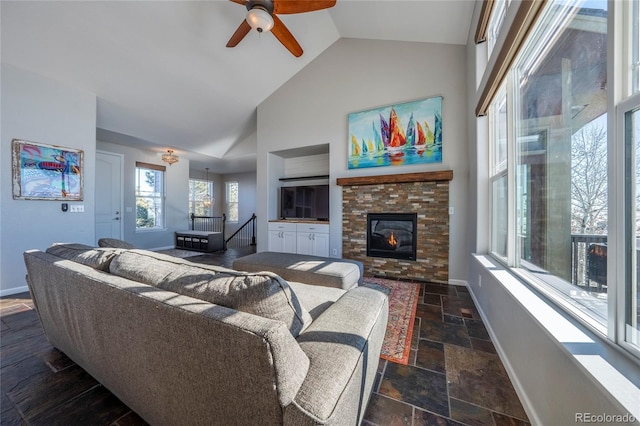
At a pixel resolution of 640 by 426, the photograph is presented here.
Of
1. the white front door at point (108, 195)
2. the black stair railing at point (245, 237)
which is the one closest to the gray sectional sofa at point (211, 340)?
the white front door at point (108, 195)

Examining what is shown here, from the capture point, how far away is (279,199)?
207 inches

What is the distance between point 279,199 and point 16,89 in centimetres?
391

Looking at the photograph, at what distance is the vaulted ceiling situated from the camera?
2.79 meters

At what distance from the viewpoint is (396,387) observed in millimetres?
1448

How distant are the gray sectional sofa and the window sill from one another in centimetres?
73

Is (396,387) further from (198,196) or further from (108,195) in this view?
(198,196)

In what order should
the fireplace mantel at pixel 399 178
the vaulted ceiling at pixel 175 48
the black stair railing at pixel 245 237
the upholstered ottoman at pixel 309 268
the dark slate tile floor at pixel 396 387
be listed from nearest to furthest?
the dark slate tile floor at pixel 396 387 < the upholstered ottoman at pixel 309 268 < the vaulted ceiling at pixel 175 48 < the fireplace mantel at pixel 399 178 < the black stair railing at pixel 245 237

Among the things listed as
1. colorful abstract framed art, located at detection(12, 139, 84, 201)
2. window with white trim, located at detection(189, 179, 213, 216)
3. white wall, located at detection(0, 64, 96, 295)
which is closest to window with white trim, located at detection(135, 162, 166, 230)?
window with white trim, located at detection(189, 179, 213, 216)

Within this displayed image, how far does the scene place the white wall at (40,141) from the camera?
2.89m

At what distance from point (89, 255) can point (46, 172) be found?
118 inches

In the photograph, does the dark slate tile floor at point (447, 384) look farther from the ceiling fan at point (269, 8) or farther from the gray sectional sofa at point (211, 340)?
the ceiling fan at point (269, 8)

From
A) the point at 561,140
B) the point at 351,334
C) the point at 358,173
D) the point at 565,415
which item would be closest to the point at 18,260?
the point at 351,334

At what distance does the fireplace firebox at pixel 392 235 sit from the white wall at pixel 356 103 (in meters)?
0.55

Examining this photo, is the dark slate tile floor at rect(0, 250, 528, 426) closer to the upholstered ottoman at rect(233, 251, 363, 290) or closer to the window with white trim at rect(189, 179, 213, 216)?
the upholstered ottoman at rect(233, 251, 363, 290)
